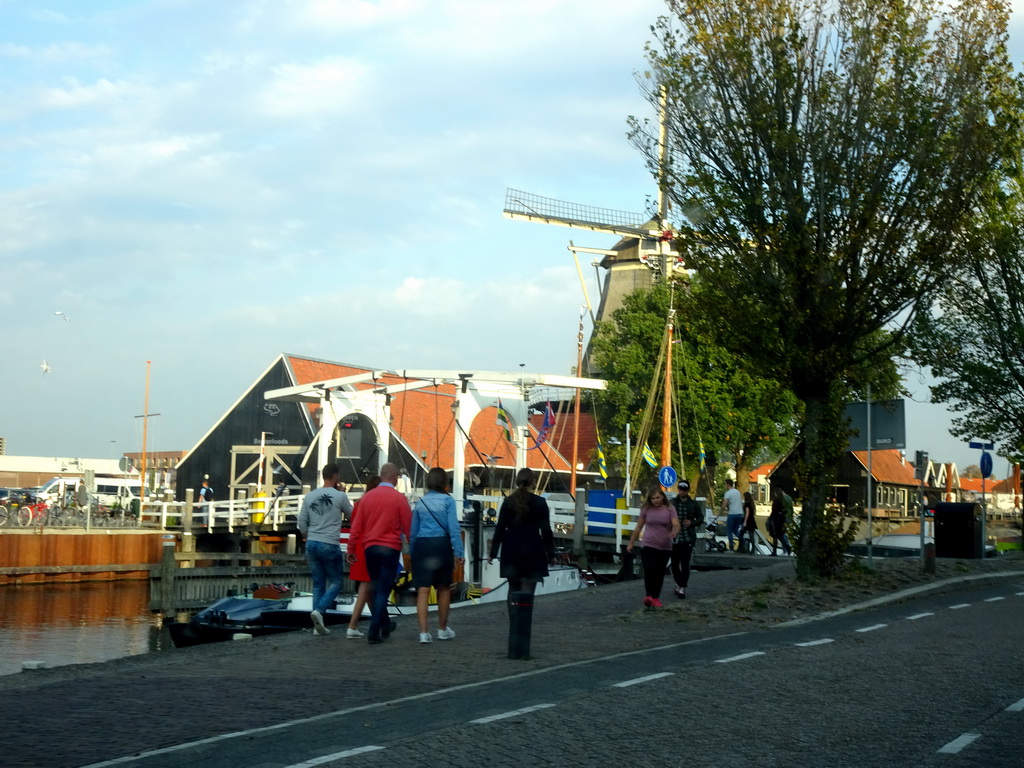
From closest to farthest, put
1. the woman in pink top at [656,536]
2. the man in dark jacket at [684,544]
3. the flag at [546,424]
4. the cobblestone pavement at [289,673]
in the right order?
the cobblestone pavement at [289,673] → the woman in pink top at [656,536] → the man in dark jacket at [684,544] → the flag at [546,424]

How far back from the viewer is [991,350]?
3491cm

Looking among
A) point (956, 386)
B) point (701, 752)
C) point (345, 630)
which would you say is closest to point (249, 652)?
point (345, 630)

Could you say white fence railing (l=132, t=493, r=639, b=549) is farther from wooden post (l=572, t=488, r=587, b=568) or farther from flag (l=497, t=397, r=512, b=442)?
flag (l=497, t=397, r=512, b=442)

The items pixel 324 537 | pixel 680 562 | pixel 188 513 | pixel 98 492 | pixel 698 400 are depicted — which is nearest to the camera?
pixel 324 537

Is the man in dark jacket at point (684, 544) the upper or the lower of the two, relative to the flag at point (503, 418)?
lower

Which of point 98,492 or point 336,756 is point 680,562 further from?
point 98,492

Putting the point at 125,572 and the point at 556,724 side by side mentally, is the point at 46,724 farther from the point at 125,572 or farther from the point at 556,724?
the point at 125,572

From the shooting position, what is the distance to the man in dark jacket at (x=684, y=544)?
18.7 m

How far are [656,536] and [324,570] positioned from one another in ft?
16.3

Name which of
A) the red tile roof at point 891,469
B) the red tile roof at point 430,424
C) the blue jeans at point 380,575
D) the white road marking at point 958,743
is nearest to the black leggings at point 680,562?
the blue jeans at point 380,575

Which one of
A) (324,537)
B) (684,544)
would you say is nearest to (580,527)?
(684,544)

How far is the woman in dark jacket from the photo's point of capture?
462 inches

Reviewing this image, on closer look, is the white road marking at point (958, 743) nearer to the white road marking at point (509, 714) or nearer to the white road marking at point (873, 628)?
the white road marking at point (509, 714)

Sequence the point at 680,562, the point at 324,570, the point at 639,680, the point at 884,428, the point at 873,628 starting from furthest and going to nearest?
the point at 884,428
the point at 680,562
the point at 873,628
the point at 324,570
the point at 639,680
